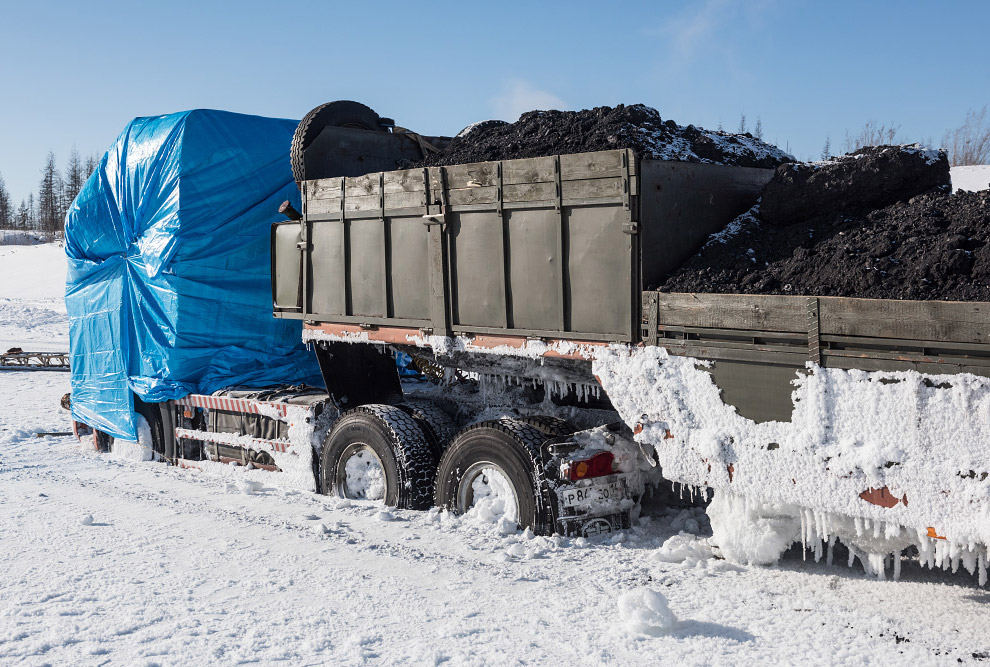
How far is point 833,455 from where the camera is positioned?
13.4ft

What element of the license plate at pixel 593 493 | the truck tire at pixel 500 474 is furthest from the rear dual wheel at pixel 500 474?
the license plate at pixel 593 493

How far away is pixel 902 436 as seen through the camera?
151 inches

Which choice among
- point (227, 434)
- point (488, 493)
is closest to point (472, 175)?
point (488, 493)

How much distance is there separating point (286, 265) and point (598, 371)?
3.38m

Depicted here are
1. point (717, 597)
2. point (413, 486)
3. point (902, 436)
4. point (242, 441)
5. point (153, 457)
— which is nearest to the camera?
point (902, 436)

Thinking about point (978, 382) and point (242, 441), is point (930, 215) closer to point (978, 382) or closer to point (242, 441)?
point (978, 382)

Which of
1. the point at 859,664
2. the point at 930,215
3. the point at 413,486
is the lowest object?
the point at 859,664

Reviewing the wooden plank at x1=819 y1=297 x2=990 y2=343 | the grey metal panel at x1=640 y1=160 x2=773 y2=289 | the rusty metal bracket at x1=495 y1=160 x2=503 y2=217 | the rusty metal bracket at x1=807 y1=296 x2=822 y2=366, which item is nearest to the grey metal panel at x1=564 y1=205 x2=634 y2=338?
the grey metal panel at x1=640 y1=160 x2=773 y2=289

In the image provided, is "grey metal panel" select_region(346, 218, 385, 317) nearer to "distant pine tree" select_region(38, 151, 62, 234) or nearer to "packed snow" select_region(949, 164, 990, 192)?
"packed snow" select_region(949, 164, 990, 192)

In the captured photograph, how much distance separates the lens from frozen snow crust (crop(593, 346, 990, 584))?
3.71 meters

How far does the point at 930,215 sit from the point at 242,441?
5873 mm

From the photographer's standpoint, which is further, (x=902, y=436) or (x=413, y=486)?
(x=413, y=486)

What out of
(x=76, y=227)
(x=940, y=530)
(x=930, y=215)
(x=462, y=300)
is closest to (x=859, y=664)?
(x=940, y=530)

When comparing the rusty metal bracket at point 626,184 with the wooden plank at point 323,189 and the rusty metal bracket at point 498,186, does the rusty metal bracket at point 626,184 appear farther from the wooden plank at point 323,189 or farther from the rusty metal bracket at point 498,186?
the wooden plank at point 323,189
